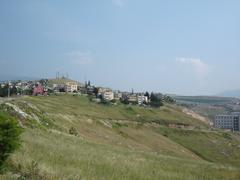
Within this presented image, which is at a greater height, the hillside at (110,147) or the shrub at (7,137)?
the shrub at (7,137)

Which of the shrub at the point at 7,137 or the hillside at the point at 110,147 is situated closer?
the shrub at the point at 7,137

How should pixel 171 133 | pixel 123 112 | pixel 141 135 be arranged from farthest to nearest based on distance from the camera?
→ pixel 123 112
pixel 171 133
pixel 141 135

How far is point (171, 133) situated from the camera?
12675 centimetres

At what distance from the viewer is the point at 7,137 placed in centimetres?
1169

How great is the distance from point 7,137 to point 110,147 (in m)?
28.6

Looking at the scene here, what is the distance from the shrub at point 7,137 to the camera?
11521 mm

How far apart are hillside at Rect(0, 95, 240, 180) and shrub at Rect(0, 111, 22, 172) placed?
1.82 feet

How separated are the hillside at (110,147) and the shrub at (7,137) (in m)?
0.55

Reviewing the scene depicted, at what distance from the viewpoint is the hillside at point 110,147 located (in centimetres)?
1465

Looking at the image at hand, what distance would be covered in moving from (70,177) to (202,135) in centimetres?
12725

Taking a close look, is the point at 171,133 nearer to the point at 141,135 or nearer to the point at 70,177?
the point at 141,135

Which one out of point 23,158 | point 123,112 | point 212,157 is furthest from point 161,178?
point 123,112

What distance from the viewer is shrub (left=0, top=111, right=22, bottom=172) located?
37.8 feet

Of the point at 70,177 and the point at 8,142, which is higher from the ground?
the point at 8,142
